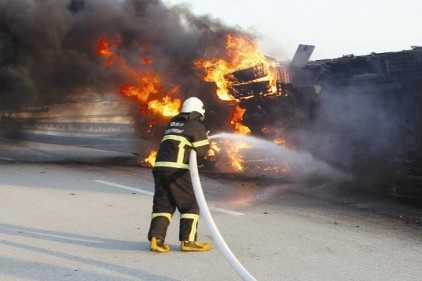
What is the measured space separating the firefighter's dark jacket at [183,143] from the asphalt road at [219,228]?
888 millimetres

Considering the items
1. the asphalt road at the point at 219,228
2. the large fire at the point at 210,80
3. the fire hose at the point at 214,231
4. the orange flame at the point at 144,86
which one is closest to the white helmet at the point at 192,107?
the fire hose at the point at 214,231

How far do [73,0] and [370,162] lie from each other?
893 cm

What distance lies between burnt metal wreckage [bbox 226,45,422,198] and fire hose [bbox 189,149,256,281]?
16.9ft

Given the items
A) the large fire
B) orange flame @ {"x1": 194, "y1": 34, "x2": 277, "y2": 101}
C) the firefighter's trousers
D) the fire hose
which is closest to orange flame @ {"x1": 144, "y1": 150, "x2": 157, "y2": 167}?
the large fire

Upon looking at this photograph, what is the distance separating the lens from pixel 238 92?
41.3 feet

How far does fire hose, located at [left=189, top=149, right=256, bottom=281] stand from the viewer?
365cm

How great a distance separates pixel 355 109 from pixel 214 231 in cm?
655

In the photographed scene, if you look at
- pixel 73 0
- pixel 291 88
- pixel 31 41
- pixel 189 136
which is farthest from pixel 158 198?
pixel 73 0

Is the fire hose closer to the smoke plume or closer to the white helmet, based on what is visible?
the white helmet

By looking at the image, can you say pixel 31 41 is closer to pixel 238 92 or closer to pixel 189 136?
pixel 238 92

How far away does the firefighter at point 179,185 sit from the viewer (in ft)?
15.5

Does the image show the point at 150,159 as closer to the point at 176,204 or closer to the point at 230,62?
the point at 230,62

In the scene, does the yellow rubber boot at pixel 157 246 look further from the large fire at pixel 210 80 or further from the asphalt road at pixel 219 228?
the large fire at pixel 210 80

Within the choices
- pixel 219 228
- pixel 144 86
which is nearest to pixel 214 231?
pixel 219 228
